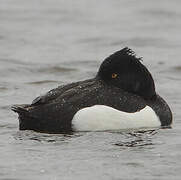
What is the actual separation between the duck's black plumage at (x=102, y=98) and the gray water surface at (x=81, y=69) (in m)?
0.18

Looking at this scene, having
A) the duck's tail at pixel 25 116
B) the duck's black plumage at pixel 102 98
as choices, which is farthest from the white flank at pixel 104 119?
the duck's tail at pixel 25 116

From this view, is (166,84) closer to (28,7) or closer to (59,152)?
(59,152)

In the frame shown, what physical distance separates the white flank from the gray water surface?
105mm

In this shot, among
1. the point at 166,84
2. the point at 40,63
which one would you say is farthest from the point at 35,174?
the point at 40,63

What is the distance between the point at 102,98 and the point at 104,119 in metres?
0.28

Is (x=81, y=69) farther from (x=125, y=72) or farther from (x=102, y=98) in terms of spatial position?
(x=102, y=98)

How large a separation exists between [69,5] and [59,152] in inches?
500

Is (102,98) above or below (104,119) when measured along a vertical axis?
above

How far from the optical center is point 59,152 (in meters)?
10.0

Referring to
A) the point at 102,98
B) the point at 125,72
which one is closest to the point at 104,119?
the point at 102,98

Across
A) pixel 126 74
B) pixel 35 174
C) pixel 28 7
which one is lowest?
pixel 35 174

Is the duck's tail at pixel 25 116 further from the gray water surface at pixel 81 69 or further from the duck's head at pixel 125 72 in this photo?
the duck's head at pixel 125 72

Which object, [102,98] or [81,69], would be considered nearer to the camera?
[102,98]

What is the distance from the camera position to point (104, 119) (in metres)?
10.9
